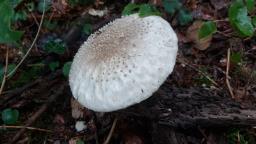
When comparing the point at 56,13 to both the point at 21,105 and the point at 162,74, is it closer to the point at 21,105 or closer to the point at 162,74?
the point at 21,105

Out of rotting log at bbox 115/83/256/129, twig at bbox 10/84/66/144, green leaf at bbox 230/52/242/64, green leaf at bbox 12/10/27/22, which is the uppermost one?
green leaf at bbox 12/10/27/22

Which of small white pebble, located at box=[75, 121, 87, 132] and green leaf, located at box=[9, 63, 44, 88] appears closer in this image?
small white pebble, located at box=[75, 121, 87, 132]

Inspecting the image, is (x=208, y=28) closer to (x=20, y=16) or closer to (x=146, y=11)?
(x=146, y=11)

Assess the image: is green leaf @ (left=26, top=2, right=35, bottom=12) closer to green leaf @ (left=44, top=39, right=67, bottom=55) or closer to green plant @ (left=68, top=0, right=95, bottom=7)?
green plant @ (left=68, top=0, right=95, bottom=7)

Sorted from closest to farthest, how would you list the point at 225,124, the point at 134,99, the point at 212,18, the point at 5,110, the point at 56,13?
the point at 134,99
the point at 225,124
the point at 5,110
the point at 212,18
the point at 56,13

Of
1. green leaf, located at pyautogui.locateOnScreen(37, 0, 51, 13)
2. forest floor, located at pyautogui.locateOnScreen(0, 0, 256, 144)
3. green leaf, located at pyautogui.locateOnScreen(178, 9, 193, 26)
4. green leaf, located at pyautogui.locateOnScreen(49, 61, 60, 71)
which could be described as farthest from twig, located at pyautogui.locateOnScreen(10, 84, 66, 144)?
green leaf, located at pyautogui.locateOnScreen(178, 9, 193, 26)

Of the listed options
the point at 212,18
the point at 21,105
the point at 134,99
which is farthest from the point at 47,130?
the point at 212,18

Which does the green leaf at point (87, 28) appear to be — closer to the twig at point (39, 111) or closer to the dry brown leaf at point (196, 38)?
the twig at point (39, 111)
